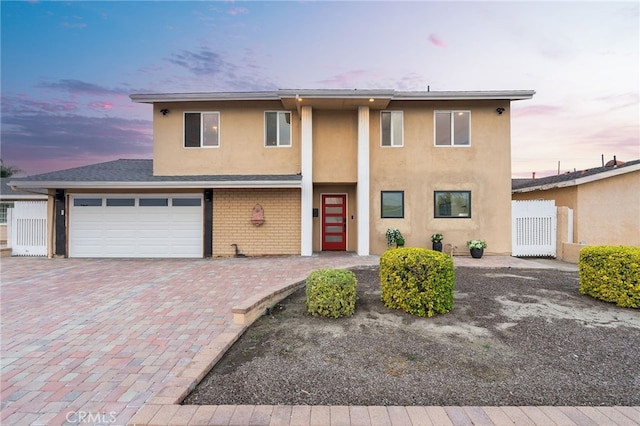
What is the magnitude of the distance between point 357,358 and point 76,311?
500cm

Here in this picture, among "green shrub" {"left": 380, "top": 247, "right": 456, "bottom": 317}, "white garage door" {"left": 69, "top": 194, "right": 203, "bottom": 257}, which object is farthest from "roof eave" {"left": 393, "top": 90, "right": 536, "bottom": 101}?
"white garage door" {"left": 69, "top": 194, "right": 203, "bottom": 257}

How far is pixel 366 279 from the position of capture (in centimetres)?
666

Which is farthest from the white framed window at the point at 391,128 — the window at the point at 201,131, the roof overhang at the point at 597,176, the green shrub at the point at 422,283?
the green shrub at the point at 422,283

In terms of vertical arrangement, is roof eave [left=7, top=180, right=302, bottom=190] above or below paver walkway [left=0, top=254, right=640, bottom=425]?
above

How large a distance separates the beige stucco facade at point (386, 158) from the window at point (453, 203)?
19cm

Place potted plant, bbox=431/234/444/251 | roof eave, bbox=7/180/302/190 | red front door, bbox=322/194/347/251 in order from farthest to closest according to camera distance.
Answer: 1. red front door, bbox=322/194/347/251
2. potted plant, bbox=431/234/444/251
3. roof eave, bbox=7/180/302/190

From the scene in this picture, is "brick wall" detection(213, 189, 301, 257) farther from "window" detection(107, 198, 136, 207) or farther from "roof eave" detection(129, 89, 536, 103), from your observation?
"roof eave" detection(129, 89, 536, 103)

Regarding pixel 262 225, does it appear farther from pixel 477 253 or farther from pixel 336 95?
pixel 477 253

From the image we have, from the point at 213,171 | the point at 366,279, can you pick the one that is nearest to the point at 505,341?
the point at 366,279

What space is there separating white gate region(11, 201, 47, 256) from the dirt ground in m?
11.7

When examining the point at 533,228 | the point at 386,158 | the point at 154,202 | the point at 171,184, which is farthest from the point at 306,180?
the point at 533,228

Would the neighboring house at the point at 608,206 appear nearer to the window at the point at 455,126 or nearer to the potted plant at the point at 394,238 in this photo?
the window at the point at 455,126

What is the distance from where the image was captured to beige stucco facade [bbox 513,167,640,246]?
397 inches

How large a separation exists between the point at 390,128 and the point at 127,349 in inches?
402
